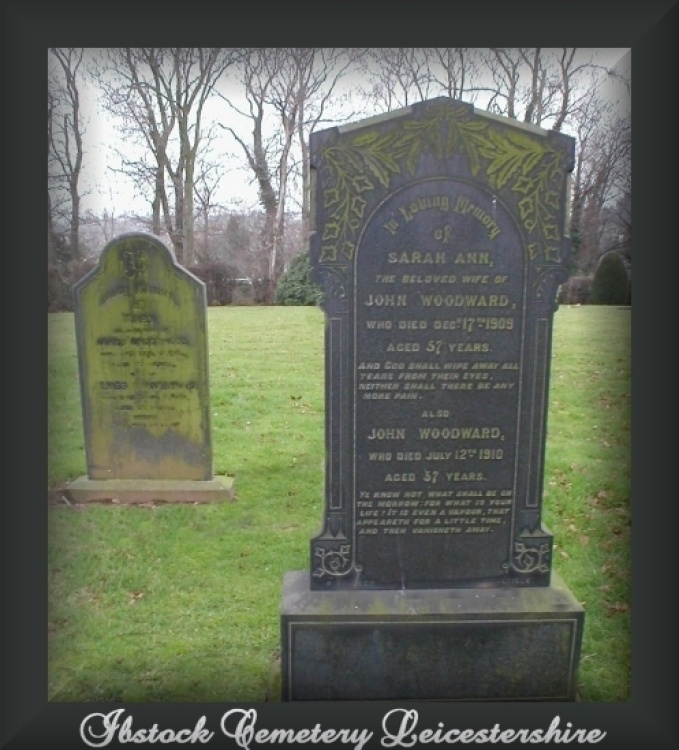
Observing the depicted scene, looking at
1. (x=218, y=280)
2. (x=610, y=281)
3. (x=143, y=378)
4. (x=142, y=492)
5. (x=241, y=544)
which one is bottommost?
(x=241, y=544)

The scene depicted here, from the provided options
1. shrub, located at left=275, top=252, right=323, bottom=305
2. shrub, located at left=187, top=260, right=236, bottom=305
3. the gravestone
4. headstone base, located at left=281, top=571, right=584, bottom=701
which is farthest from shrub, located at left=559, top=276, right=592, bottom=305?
shrub, located at left=187, top=260, right=236, bottom=305

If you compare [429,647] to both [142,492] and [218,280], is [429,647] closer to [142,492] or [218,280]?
[142,492]

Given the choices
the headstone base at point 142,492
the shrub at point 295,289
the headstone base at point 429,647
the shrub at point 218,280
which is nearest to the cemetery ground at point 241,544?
the headstone base at point 142,492

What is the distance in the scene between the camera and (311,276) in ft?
12.9

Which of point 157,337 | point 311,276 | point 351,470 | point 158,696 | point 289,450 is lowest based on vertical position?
point 158,696

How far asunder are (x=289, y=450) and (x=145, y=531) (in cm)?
239

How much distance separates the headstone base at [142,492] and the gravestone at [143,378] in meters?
0.01

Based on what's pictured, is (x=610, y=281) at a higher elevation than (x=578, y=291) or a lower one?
higher

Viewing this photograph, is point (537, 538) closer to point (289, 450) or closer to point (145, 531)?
point (145, 531)

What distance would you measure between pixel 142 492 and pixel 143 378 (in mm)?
1232

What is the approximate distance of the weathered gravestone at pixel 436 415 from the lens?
387 cm

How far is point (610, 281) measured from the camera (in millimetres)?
9484

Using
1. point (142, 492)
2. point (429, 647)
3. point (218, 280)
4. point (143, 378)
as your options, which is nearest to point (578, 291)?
point (143, 378)

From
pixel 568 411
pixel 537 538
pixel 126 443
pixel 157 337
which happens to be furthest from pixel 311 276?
pixel 568 411
